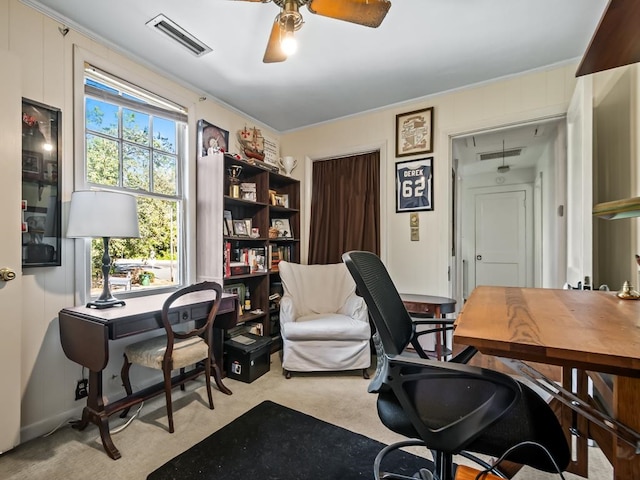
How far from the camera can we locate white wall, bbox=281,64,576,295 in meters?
2.49

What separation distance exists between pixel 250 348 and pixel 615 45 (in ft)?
8.67

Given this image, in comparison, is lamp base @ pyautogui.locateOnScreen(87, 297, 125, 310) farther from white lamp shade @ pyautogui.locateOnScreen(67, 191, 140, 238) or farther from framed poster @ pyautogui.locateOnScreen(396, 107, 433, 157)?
framed poster @ pyautogui.locateOnScreen(396, 107, 433, 157)

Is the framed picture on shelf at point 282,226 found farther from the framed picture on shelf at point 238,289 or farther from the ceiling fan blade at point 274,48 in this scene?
the ceiling fan blade at point 274,48

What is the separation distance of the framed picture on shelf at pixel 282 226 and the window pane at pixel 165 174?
3.79ft

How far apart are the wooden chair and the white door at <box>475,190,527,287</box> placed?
4.92 m

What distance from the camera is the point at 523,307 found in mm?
1038

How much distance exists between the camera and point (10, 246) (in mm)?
1623

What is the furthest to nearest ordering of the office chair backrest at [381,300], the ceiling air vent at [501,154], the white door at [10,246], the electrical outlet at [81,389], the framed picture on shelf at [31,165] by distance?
the ceiling air vent at [501,154] < the electrical outlet at [81,389] < the framed picture on shelf at [31,165] < the white door at [10,246] < the office chair backrest at [381,300]

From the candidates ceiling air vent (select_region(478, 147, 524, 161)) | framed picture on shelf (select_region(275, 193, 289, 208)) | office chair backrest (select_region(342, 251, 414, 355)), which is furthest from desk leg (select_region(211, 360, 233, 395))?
ceiling air vent (select_region(478, 147, 524, 161))

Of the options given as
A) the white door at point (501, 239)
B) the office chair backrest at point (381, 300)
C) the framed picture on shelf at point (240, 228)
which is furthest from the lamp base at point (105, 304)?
the white door at point (501, 239)

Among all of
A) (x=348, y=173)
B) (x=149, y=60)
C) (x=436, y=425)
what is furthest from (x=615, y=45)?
(x=149, y=60)

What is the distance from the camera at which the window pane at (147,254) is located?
2.22 m

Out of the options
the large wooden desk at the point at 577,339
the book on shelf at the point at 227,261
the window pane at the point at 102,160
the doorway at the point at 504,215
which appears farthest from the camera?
the doorway at the point at 504,215

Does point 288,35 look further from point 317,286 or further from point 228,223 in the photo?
point 317,286
